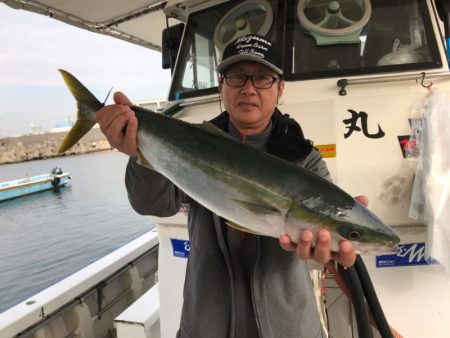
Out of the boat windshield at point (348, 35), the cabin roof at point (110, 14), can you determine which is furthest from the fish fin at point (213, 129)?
the cabin roof at point (110, 14)

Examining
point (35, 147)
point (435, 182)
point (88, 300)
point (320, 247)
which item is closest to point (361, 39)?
point (435, 182)

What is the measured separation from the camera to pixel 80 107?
6.35 ft

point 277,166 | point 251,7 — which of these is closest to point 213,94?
point 251,7

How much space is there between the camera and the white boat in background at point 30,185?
85.2ft

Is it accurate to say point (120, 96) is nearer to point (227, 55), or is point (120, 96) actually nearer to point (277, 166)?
point (227, 55)

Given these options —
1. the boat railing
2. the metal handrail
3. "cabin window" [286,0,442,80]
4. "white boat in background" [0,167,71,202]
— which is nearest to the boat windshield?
"cabin window" [286,0,442,80]

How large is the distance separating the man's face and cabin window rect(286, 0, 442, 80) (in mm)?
1483

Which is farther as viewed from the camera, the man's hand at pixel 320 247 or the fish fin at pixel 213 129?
the fish fin at pixel 213 129

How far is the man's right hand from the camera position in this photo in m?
1.80

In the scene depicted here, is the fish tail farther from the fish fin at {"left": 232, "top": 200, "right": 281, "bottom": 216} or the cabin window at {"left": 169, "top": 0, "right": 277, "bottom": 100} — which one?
the cabin window at {"left": 169, "top": 0, "right": 277, "bottom": 100}

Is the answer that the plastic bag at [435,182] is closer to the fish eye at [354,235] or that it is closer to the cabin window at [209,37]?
the fish eye at [354,235]

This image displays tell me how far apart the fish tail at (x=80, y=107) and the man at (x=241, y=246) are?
108 mm

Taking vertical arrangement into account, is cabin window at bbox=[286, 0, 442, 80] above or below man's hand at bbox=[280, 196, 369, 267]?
above

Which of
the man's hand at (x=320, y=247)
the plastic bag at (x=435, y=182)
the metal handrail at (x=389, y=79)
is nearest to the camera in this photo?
the man's hand at (x=320, y=247)
